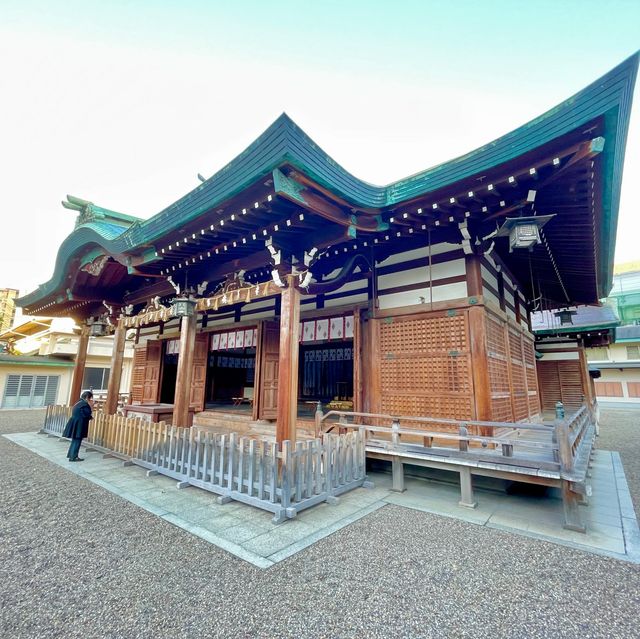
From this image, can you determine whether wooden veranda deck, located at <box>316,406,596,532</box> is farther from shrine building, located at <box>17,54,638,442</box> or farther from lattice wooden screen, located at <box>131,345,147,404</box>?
lattice wooden screen, located at <box>131,345,147,404</box>

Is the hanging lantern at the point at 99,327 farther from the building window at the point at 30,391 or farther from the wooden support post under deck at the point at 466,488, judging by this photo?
the building window at the point at 30,391

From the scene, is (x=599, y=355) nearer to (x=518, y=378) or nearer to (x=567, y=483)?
(x=518, y=378)

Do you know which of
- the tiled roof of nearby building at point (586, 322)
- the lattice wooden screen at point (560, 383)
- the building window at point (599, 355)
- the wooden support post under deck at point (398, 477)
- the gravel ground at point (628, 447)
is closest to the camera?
the wooden support post under deck at point (398, 477)

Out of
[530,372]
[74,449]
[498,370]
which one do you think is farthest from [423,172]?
[74,449]

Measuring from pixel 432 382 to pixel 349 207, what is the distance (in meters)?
3.54

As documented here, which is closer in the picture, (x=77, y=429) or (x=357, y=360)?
(x=357, y=360)

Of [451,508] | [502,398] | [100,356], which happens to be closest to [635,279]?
[502,398]

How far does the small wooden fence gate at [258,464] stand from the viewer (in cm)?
453

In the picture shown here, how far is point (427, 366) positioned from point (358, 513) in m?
2.96

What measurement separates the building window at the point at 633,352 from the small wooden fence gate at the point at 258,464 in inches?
1312

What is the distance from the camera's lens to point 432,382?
6.29m

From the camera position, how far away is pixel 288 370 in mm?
5391

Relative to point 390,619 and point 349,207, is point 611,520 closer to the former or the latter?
point 390,619

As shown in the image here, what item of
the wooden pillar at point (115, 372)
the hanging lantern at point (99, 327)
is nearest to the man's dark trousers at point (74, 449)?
the wooden pillar at point (115, 372)
